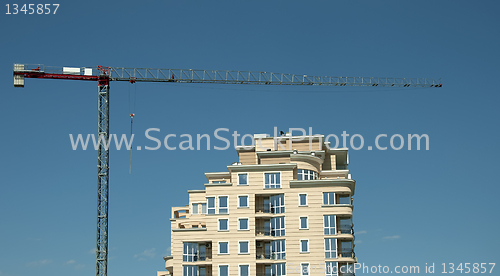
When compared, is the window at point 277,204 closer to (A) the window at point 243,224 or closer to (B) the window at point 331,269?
(A) the window at point 243,224

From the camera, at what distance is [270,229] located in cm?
10038

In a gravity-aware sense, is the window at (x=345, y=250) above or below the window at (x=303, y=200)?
below

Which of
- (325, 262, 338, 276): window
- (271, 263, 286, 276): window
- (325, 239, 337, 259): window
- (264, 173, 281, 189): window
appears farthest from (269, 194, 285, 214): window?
(325, 262, 338, 276): window

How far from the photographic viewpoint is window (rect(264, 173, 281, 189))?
4001 inches

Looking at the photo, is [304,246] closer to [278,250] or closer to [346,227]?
[278,250]

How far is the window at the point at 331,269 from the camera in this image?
9700 centimetres

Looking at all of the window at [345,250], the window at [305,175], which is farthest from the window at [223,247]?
the window at [345,250]

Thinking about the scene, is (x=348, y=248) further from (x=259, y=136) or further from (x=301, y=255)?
(x=259, y=136)

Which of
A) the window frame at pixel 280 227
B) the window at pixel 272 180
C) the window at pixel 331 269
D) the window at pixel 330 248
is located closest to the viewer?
the window at pixel 331 269

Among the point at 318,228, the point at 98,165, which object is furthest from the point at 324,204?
the point at 98,165

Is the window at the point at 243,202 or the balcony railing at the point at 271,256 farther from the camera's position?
the window at the point at 243,202

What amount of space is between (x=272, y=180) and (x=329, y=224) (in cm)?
967

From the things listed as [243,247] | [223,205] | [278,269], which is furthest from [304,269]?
[223,205]

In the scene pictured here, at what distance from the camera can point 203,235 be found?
99.9 meters
